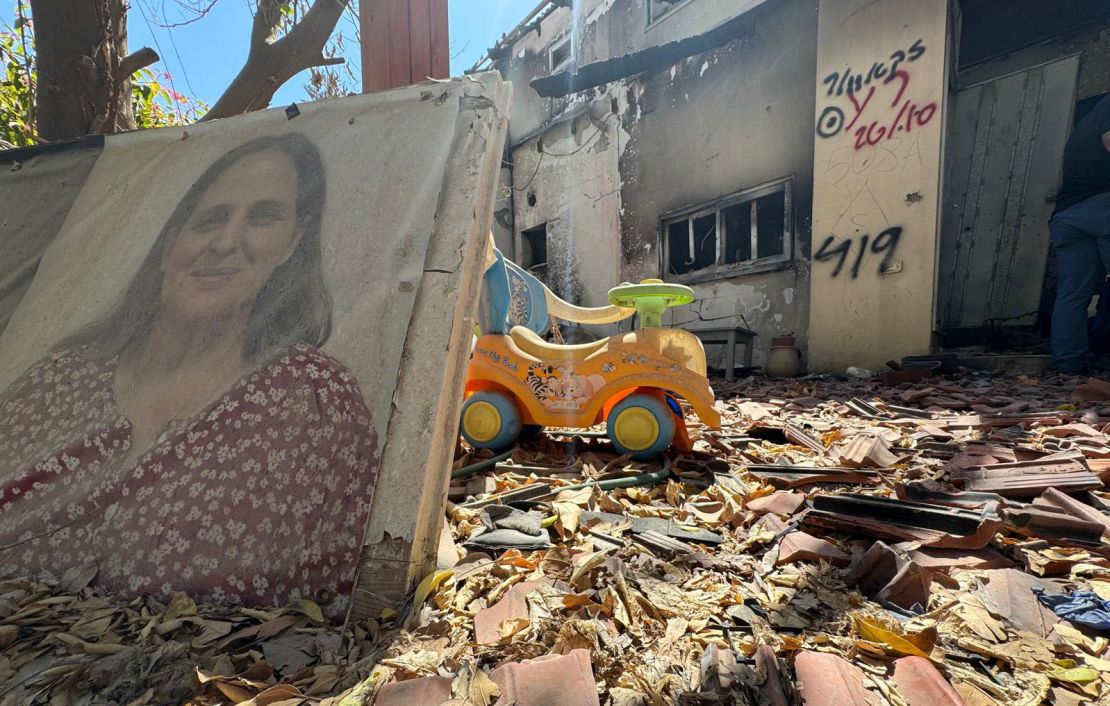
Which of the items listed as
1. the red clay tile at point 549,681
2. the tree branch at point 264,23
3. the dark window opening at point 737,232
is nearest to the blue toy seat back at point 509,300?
the red clay tile at point 549,681

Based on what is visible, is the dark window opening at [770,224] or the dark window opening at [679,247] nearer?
the dark window opening at [770,224]

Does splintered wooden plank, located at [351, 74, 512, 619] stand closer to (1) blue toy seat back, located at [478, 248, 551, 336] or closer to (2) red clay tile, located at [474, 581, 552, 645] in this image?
(2) red clay tile, located at [474, 581, 552, 645]

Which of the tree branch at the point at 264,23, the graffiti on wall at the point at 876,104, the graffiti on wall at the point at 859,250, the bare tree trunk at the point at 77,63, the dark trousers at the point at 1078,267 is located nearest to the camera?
the bare tree trunk at the point at 77,63

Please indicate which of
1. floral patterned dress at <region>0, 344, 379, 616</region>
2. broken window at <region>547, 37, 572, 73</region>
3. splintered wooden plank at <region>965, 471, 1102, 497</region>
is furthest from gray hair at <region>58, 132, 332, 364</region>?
broken window at <region>547, 37, 572, 73</region>

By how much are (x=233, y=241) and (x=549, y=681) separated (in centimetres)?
190

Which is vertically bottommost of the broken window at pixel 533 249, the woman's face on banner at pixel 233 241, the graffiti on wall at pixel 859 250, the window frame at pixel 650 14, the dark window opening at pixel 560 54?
the woman's face on banner at pixel 233 241

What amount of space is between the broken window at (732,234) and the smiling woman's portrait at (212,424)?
20.5 feet

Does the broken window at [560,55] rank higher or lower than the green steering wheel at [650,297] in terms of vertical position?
higher

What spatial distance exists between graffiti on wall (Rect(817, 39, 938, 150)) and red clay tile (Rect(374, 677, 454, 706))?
6.70 metres

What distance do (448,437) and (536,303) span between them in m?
1.76

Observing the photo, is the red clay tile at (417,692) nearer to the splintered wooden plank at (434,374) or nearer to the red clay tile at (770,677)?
the splintered wooden plank at (434,374)

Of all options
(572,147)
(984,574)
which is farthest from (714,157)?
(984,574)

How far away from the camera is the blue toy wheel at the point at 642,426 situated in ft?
8.18

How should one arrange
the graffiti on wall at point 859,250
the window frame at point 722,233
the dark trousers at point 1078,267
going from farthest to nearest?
the window frame at point 722,233 < the graffiti on wall at point 859,250 < the dark trousers at point 1078,267
